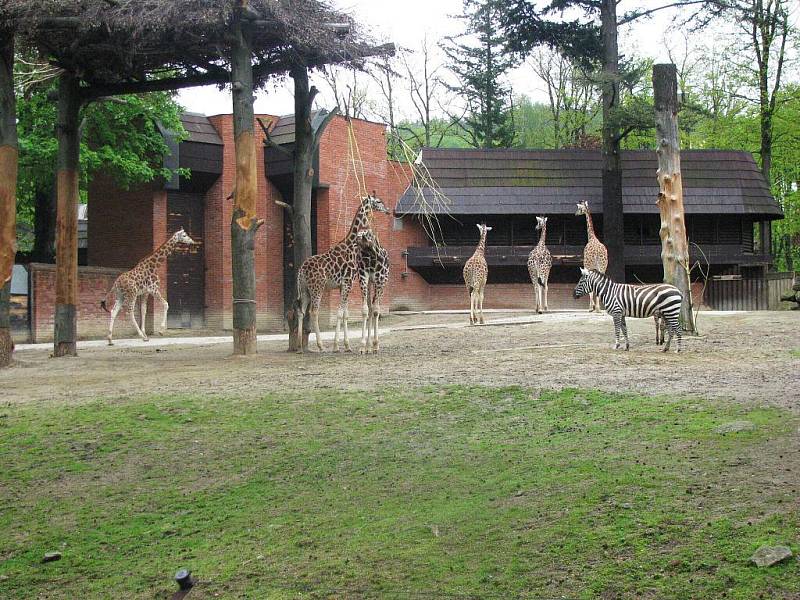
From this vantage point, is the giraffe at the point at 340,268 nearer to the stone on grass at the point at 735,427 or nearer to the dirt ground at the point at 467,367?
the dirt ground at the point at 467,367

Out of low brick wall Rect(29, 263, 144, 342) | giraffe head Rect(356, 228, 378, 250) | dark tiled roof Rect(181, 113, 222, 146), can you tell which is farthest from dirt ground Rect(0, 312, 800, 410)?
dark tiled roof Rect(181, 113, 222, 146)

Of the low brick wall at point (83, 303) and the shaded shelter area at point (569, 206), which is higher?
the shaded shelter area at point (569, 206)

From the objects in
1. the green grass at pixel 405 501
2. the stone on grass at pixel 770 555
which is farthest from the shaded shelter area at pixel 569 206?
the stone on grass at pixel 770 555

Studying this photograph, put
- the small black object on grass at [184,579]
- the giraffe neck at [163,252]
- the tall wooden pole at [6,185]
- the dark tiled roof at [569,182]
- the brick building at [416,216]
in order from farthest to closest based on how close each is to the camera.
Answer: the dark tiled roof at [569,182] < the brick building at [416,216] < the giraffe neck at [163,252] < the tall wooden pole at [6,185] < the small black object on grass at [184,579]

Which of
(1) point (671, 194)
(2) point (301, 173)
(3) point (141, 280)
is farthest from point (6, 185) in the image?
(1) point (671, 194)

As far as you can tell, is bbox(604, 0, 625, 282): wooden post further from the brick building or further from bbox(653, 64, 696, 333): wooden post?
bbox(653, 64, 696, 333): wooden post

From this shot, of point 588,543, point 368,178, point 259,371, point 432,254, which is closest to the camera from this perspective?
point 588,543

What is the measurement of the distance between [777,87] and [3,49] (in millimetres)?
36109

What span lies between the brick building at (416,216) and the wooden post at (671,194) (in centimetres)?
1357

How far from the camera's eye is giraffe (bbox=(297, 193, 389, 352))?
54.0 ft

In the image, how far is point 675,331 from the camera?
47.7ft

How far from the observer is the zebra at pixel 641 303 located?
1459cm

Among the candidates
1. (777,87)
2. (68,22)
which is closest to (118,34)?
(68,22)

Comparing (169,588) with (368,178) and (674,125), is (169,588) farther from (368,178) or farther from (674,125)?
(368,178)
